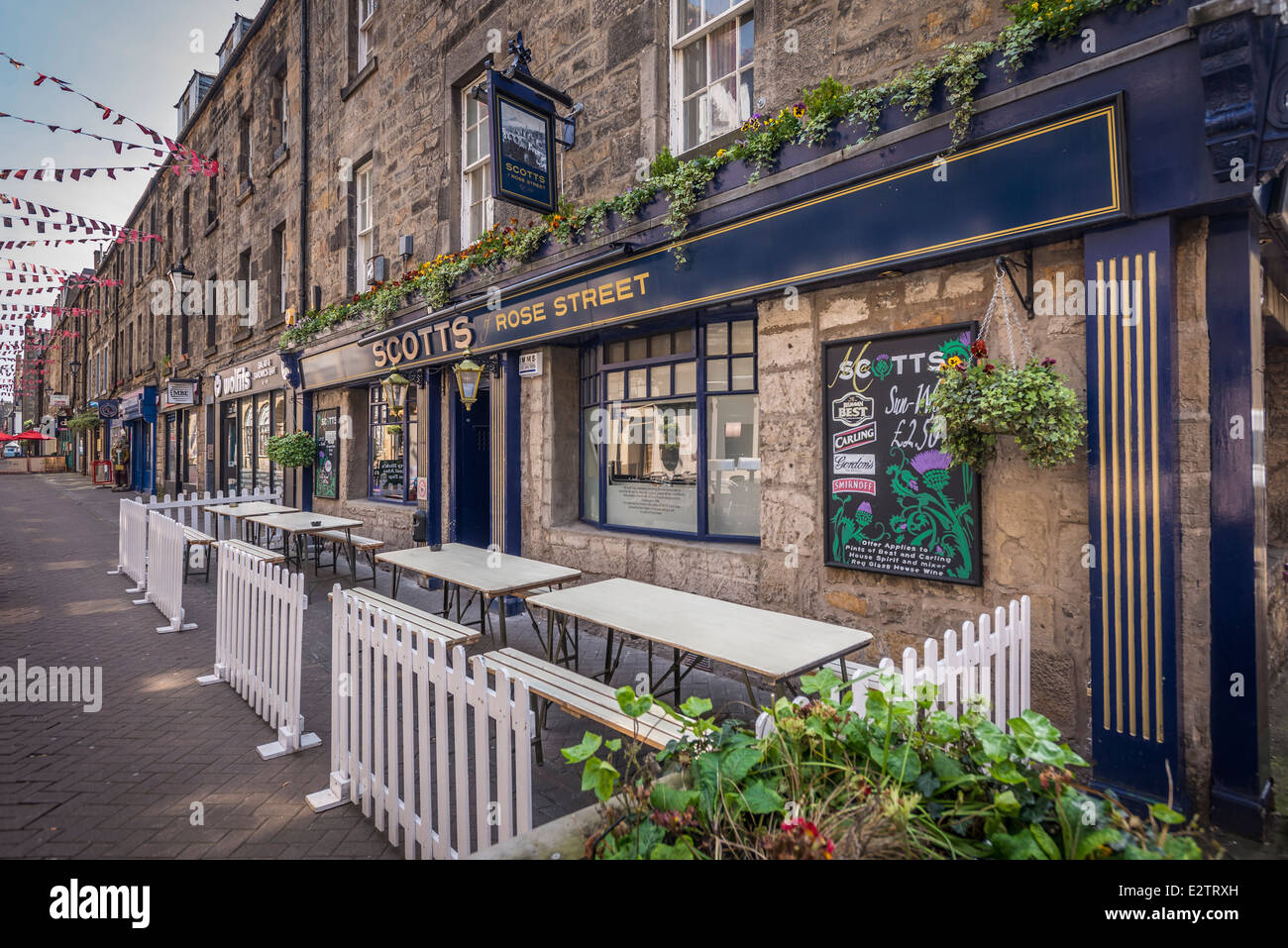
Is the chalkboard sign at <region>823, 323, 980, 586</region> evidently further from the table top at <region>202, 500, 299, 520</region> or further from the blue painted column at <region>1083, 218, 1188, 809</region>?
the table top at <region>202, 500, 299, 520</region>

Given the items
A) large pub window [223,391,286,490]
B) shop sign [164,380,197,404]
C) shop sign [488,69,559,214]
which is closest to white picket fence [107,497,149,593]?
large pub window [223,391,286,490]

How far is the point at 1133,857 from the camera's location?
3.99 feet

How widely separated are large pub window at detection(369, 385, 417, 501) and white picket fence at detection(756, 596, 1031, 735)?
27.1 ft

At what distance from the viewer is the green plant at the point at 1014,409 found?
3.37 metres

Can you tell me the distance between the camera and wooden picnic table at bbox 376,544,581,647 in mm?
5016

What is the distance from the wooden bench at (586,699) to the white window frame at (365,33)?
1110 cm

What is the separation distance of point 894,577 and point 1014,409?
1.50 m

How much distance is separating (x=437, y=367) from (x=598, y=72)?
4323 millimetres

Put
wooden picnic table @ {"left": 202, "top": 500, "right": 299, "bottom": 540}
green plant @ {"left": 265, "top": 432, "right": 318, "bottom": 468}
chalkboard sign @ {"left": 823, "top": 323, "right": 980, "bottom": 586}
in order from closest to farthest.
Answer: chalkboard sign @ {"left": 823, "top": 323, "right": 980, "bottom": 586}, wooden picnic table @ {"left": 202, "top": 500, "right": 299, "bottom": 540}, green plant @ {"left": 265, "top": 432, "right": 318, "bottom": 468}

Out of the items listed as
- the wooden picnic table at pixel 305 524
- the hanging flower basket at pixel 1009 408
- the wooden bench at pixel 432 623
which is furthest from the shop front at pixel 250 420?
the hanging flower basket at pixel 1009 408

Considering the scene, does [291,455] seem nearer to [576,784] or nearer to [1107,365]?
[576,784]

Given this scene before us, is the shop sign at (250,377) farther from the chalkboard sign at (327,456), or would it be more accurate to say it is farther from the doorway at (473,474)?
the doorway at (473,474)

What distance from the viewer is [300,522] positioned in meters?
9.39

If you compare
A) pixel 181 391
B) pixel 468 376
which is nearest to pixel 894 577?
pixel 468 376
